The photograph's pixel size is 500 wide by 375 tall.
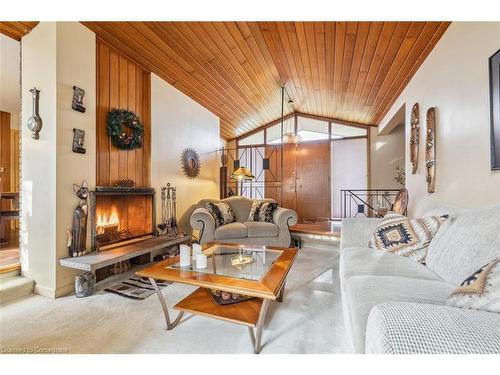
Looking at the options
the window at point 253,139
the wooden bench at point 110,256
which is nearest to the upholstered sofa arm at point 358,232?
the wooden bench at point 110,256

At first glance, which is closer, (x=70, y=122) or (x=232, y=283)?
(x=232, y=283)

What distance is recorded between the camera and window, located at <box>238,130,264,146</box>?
7.06m

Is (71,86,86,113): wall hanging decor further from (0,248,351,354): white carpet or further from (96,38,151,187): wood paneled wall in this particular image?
(0,248,351,354): white carpet

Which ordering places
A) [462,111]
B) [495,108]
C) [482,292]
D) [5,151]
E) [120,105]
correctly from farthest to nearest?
[5,151] < [120,105] < [462,111] < [495,108] < [482,292]

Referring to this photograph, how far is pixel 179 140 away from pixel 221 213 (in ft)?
4.98

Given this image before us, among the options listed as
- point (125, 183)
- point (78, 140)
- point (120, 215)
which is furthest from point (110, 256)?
point (78, 140)

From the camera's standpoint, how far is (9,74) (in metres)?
3.06

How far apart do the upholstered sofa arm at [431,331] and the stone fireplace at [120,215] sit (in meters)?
2.79

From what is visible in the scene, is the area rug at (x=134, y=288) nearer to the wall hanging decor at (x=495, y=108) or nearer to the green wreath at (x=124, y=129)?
the green wreath at (x=124, y=129)

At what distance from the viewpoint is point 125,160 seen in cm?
311

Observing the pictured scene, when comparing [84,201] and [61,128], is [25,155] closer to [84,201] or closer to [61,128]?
[61,128]

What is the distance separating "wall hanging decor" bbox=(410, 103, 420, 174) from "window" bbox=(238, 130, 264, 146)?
4.32 meters

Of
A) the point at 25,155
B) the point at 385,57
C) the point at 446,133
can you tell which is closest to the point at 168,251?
the point at 25,155

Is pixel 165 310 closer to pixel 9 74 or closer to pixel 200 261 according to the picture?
pixel 200 261
